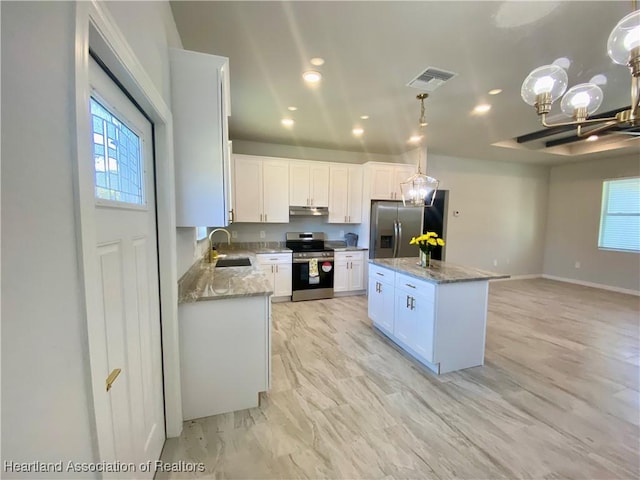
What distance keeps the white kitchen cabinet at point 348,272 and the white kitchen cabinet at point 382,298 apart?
1278 millimetres

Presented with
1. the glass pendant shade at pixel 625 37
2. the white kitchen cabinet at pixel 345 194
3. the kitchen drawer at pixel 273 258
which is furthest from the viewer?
the white kitchen cabinet at pixel 345 194

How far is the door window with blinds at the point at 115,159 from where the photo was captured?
96 cm

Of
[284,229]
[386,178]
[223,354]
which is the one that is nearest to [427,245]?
[223,354]

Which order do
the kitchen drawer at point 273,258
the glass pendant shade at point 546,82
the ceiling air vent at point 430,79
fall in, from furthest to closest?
the kitchen drawer at point 273,258 < the ceiling air vent at point 430,79 < the glass pendant shade at point 546,82

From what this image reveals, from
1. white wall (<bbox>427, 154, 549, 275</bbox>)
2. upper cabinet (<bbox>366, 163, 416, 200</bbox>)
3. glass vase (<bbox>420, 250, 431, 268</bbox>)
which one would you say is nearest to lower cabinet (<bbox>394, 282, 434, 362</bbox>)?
glass vase (<bbox>420, 250, 431, 268</bbox>)

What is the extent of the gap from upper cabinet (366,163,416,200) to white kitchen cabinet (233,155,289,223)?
1574 millimetres

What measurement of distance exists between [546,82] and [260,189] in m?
3.80

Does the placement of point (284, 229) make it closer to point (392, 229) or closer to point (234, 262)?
point (234, 262)

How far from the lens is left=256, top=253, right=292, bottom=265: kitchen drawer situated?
4340 millimetres

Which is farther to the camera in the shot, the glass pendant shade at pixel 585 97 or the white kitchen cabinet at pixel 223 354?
the white kitchen cabinet at pixel 223 354

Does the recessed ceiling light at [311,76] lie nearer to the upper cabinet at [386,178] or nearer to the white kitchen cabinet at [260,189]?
the white kitchen cabinet at [260,189]

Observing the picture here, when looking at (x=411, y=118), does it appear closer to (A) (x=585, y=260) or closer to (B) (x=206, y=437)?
(B) (x=206, y=437)

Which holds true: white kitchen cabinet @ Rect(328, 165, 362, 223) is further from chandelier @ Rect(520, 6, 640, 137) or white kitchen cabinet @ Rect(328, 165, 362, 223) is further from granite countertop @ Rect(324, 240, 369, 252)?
chandelier @ Rect(520, 6, 640, 137)

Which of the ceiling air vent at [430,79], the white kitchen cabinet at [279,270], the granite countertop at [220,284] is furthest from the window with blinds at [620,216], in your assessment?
the granite countertop at [220,284]
